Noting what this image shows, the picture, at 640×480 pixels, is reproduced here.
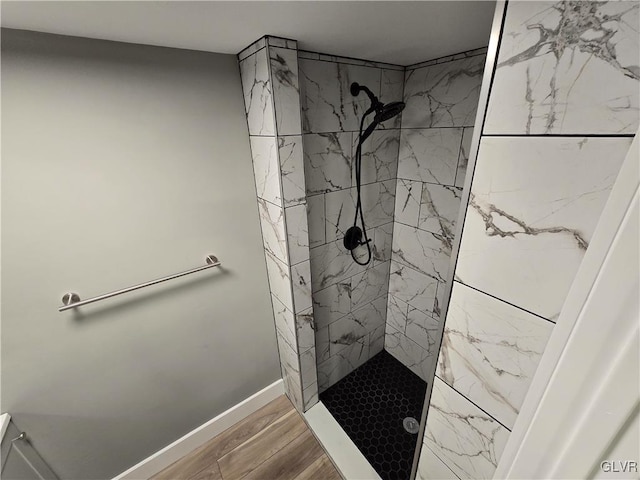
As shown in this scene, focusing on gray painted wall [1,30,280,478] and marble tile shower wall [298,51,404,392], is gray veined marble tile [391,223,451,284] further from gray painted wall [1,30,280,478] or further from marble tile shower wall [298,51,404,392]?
gray painted wall [1,30,280,478]

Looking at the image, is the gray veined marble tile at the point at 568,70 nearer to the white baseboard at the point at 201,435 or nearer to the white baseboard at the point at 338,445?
the white baseboard at the point at 338,445

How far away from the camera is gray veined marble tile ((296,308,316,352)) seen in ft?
4.38

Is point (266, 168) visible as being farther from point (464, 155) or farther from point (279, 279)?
point (464, 155)

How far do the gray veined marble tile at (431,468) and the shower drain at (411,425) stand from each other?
60 cm

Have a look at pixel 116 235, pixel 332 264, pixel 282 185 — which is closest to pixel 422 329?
pixel 332 264

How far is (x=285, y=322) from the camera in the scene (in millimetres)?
1411

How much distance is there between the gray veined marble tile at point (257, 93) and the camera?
36.8 inches

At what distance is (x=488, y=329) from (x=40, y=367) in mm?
1490

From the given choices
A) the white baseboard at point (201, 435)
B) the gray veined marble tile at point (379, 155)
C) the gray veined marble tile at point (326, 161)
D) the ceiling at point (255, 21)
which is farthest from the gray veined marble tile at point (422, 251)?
the white baseboard at point (201, 435)

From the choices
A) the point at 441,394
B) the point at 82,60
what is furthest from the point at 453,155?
the point at 82,60

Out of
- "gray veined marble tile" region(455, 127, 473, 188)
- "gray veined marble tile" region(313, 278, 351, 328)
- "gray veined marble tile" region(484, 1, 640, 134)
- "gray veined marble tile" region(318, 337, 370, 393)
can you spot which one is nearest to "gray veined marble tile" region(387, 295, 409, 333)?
"gray veined marble tile" region(318, 337, 370, 393)

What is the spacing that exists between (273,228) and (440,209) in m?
0.87

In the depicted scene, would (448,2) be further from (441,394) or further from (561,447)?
(441,394)

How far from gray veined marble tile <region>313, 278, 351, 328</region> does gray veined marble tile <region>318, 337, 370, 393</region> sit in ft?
1.00
